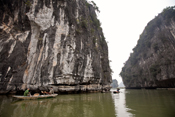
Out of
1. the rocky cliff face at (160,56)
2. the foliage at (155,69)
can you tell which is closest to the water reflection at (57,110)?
the rocky cliff face at (160,56)

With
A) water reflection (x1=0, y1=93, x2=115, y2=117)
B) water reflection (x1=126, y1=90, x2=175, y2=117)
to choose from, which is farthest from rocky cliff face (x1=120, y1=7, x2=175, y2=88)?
water reflection (x1=0, y1=93, x2=115, y2=117)

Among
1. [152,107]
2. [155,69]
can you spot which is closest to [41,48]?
[152,107]

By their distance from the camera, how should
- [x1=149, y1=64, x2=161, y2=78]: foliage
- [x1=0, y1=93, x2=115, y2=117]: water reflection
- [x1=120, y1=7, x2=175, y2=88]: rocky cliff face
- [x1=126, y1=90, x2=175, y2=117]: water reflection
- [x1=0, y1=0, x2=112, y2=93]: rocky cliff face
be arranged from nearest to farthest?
[x1=126, y1=90, x2=175, y2=117]: water reflection → [x1=0, y1=93, x2=115, y2=117]: water reflection → [x1=0, y1=0, x2=112, y2=93]: rocky cliff face → [x1=120, y1=7, x2=175, y2=88]: rocky cliff face → [x1=149, y1=64, x2=161, y2=78]: foliage

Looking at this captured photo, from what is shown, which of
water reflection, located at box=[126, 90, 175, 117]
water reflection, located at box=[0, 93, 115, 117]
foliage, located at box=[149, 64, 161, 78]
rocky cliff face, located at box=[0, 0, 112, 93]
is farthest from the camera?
foliage, located at box=[149, 64, 161, 78]

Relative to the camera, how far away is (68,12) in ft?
54.3

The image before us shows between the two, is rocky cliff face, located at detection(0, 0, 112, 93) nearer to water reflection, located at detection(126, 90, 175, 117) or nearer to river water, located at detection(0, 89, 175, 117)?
river water, located at detection(0, 89, 175, 117)

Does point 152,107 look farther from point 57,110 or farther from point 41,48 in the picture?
point 41,48

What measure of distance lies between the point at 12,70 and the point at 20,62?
4.42 ft

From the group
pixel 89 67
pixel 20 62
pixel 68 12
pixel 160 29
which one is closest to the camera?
pixel 20 62

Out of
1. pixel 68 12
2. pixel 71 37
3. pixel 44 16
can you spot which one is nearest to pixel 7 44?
pixel 44 16

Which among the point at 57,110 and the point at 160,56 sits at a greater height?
the point at 160,56

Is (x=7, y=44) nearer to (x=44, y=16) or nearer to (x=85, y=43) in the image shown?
(x=44, y=16)

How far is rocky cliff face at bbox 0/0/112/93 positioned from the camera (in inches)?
522

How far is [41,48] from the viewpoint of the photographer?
14211mm
